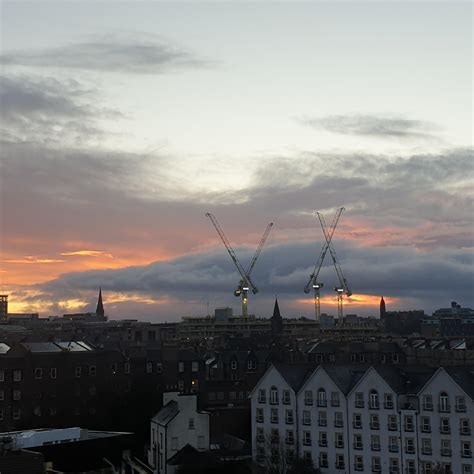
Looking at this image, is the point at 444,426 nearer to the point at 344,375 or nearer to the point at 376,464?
the point at 376,464

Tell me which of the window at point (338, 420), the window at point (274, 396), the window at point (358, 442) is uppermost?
the window at point (274, 396)

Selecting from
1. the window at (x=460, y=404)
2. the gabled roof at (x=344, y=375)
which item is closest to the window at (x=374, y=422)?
the gabled roof at (x=344, y=375)

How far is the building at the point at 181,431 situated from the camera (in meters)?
71.1

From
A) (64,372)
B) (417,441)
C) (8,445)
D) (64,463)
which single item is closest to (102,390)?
(64,372)

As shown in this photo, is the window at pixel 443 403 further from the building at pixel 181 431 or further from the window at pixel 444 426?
the building at pixel 181 431

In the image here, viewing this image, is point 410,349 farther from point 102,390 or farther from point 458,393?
point 458,393

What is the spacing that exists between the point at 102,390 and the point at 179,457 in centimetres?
3039

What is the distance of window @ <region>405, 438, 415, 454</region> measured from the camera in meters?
63.6

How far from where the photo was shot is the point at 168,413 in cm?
7362

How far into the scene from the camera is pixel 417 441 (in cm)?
6338

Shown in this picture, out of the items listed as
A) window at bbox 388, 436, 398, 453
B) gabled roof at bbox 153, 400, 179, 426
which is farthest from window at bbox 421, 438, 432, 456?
gabled roof at bbox 153, 400, 179, 426

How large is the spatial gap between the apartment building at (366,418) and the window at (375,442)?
8 centimetres

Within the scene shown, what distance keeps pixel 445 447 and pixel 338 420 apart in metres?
10.1

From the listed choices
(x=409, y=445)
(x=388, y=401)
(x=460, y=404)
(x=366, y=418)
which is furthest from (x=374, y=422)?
(x=460, y=404)
